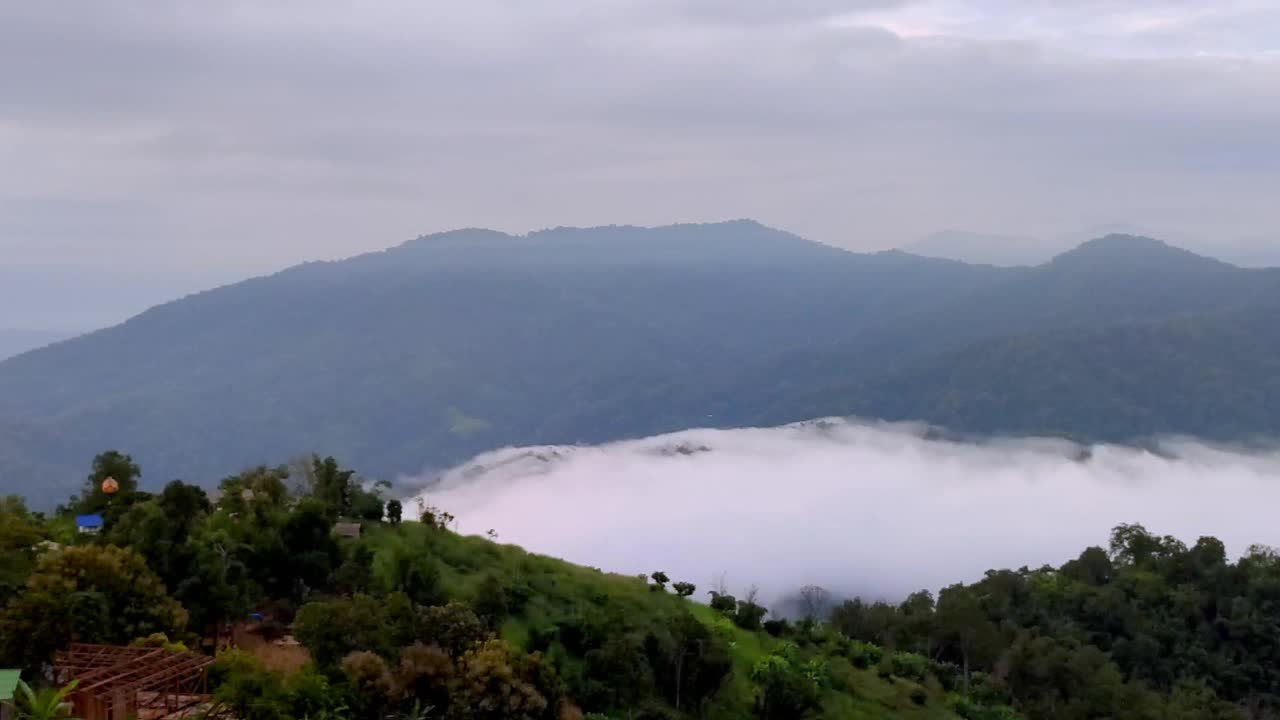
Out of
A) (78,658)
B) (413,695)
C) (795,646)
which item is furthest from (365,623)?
(795,646)

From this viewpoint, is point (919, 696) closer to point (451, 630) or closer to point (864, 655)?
point (864, 655)

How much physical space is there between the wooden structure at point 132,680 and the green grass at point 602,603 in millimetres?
10449

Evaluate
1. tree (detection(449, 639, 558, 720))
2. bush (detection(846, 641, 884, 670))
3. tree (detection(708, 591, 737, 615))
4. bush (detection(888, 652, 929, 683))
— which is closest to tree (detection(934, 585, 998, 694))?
bush (detection(888, 652, 929, 683))

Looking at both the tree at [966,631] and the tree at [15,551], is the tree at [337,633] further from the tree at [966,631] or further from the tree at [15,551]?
the tree at [966,631]

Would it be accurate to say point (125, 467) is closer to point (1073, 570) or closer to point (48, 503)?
point (1073, 570)

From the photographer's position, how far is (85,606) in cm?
2308

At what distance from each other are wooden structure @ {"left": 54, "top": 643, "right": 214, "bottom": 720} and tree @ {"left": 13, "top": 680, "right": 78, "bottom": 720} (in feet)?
1.83

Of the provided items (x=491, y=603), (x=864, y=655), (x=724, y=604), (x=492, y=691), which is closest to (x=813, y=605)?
(x=864, y=655)

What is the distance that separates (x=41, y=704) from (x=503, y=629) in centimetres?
1457

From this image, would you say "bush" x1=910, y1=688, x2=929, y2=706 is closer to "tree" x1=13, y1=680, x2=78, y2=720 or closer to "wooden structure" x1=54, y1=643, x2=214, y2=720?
"wooden structure" x1=54, y1=643, x2=214, y2=720

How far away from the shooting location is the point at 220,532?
2952 centimetres

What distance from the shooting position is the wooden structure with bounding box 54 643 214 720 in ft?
65.6

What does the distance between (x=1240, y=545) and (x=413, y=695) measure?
170 m

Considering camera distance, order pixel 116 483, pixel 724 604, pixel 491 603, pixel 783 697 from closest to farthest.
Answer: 1. pixel 491 603
2. pixel 783 697
3. pixel 116 483
4. pixel 724 604
